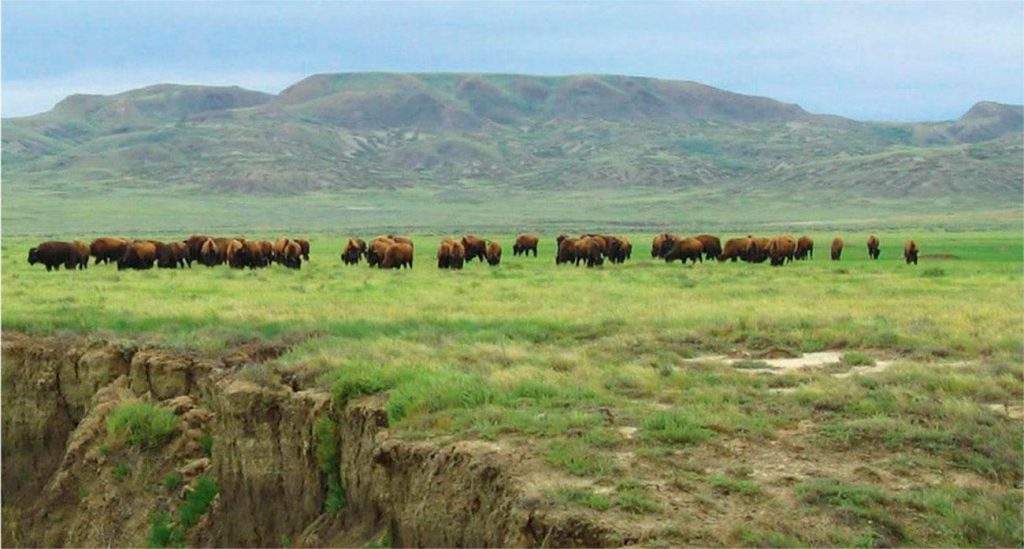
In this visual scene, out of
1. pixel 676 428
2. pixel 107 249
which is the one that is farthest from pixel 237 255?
pixel 676 428

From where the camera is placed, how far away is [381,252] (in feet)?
135

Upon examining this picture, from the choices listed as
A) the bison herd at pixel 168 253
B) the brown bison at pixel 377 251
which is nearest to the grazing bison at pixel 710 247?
the brown bison at pixel 377 251

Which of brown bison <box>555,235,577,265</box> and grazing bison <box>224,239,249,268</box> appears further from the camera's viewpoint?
brown bison <box>555,235,577,265</box>

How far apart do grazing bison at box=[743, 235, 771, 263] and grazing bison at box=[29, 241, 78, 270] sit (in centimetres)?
2361

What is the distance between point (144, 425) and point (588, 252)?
28761mm

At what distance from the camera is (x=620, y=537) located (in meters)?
9.16

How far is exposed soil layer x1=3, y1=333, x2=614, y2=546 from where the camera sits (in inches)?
429

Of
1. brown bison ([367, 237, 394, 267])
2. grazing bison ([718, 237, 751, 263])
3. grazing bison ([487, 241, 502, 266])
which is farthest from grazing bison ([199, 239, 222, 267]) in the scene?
grazing bison ([718, 237, 751, 263])

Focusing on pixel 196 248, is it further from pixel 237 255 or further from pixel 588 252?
pixel 588 252

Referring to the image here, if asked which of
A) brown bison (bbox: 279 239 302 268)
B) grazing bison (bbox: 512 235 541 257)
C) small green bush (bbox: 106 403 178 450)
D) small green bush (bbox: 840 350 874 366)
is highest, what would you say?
small green bush (bbox: 840 350 874 366)

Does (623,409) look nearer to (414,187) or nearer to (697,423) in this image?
(697,423)

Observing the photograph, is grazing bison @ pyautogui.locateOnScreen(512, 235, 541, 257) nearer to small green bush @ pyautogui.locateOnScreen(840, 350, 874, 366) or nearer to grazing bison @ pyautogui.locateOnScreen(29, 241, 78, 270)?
grazing bison @ pyautogui.locateOnScreen(29, 241, 78, 270)

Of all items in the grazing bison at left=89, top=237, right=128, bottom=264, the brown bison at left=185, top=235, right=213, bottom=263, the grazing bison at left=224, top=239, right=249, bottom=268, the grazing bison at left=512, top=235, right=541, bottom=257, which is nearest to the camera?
the grazing bison at left=224, top=239, right=249, bottom=268

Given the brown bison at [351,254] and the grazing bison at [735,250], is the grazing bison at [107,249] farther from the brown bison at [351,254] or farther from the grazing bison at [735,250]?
the grazing bison at [735,250]
